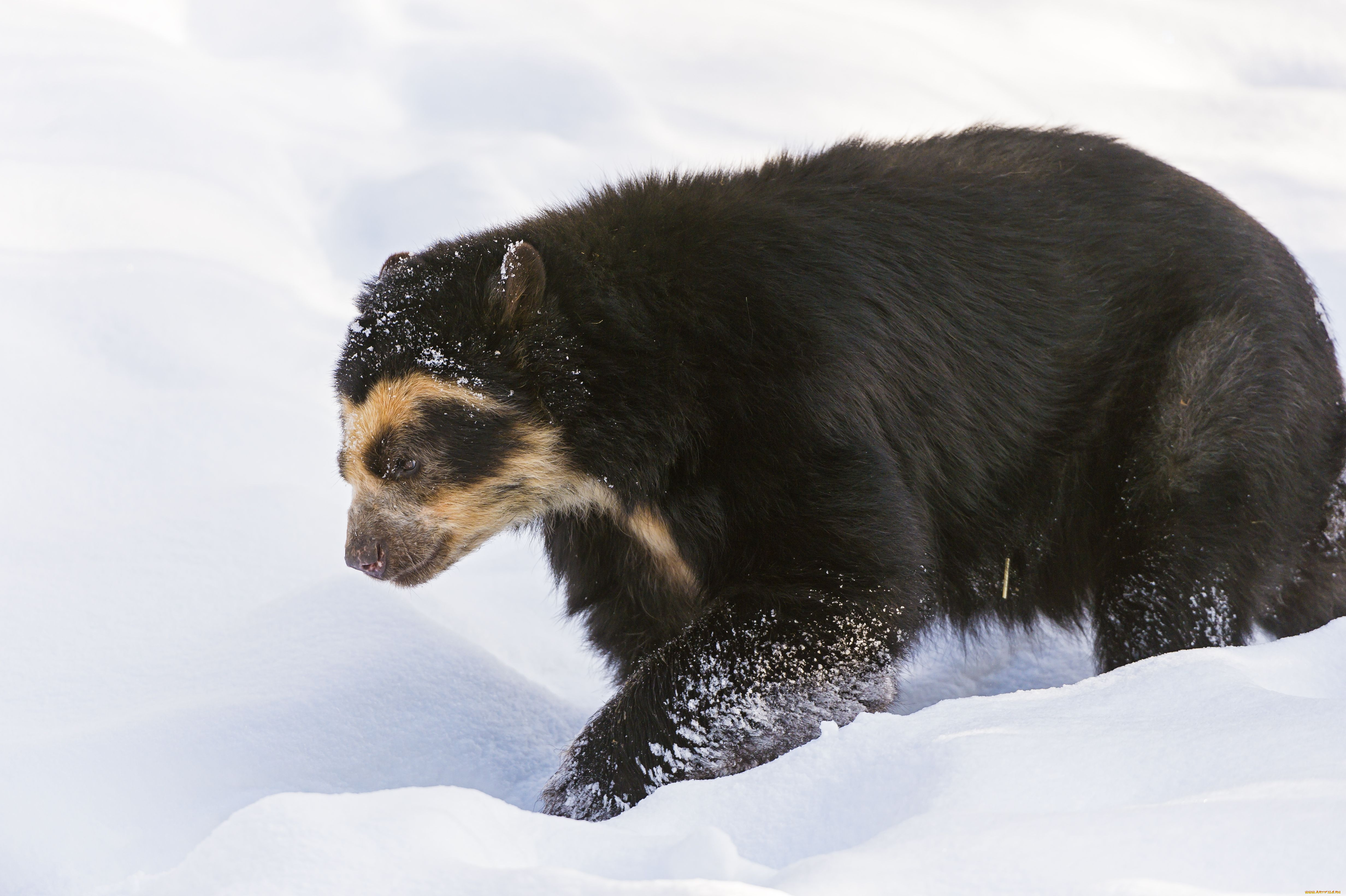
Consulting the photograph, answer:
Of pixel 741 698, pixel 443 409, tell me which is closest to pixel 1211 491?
pixel 741 698

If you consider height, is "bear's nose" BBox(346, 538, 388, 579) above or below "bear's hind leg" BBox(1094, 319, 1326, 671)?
below

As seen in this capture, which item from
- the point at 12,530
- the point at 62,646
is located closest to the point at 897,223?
the point at 62,646

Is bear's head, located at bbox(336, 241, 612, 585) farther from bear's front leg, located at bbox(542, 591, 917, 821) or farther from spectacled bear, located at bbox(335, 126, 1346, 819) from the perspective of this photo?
bear's front leg, located at bbox(542, 591, 917, 821)

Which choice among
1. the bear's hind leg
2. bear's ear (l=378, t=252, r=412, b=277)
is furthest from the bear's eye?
the bear's hind leg

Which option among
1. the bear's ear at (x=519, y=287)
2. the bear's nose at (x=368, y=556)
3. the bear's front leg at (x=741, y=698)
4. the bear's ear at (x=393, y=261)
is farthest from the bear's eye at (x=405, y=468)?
the bear's front leg at (x=741, y=698)

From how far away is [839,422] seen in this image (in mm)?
3154

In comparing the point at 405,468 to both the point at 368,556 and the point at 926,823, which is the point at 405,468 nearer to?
the point at 368,556

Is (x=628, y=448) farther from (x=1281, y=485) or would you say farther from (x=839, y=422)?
(x=1281, y=485)

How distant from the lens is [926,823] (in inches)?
71.5

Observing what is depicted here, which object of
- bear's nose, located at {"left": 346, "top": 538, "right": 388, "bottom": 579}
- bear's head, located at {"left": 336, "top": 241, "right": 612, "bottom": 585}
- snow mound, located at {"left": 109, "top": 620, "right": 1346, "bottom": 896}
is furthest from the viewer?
bear's nose, located at {"left": 346, "top": 538, "right": 388, "bottom": 579}

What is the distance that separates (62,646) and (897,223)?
273 cm

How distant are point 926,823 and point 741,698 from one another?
1249 millimetres

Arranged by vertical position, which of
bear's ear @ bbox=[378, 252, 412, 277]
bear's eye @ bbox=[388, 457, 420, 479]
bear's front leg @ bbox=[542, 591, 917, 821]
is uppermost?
bear's ear @ bbox=[378, 252, 412, 277]

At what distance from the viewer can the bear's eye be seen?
3197mm
